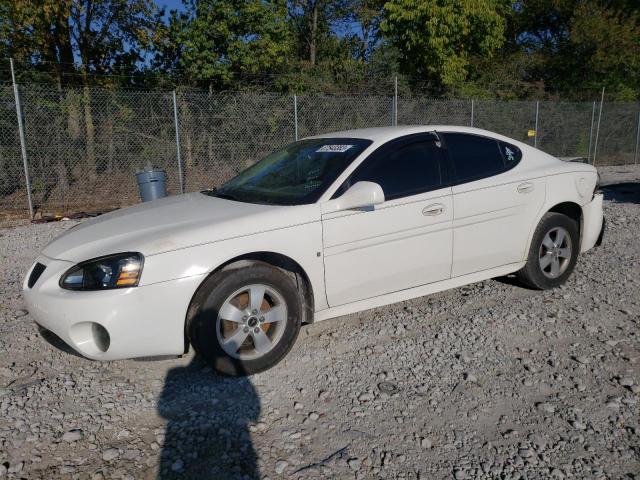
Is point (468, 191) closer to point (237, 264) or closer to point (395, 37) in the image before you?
point (237, 264)

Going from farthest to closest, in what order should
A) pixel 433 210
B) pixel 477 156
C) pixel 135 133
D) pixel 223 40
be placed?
pixel 223 40 < pixel 135 133 < pixel 477 156 < pixel 433 210

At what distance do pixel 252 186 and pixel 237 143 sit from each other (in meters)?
7.63

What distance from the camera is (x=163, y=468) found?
2.50 metres

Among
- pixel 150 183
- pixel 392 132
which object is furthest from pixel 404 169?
pixel 150 183

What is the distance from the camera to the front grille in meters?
3.40

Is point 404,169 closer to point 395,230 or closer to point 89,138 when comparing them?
point 395,230

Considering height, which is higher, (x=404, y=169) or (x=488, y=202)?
(x=404, y=169)

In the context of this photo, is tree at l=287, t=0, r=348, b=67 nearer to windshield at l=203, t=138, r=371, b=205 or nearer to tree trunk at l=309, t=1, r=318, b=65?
tree trunk at l=309, t=1, r=318, b=65

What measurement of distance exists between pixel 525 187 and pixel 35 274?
381 centimetres

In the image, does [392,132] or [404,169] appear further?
[392,132]

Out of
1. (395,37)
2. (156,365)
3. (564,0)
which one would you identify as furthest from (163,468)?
(564,0)

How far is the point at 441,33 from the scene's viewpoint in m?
18.0

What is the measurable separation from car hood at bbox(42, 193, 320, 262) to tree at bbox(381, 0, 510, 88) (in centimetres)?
1620

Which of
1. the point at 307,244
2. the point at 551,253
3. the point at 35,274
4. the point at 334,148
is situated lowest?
the point at 551,253
